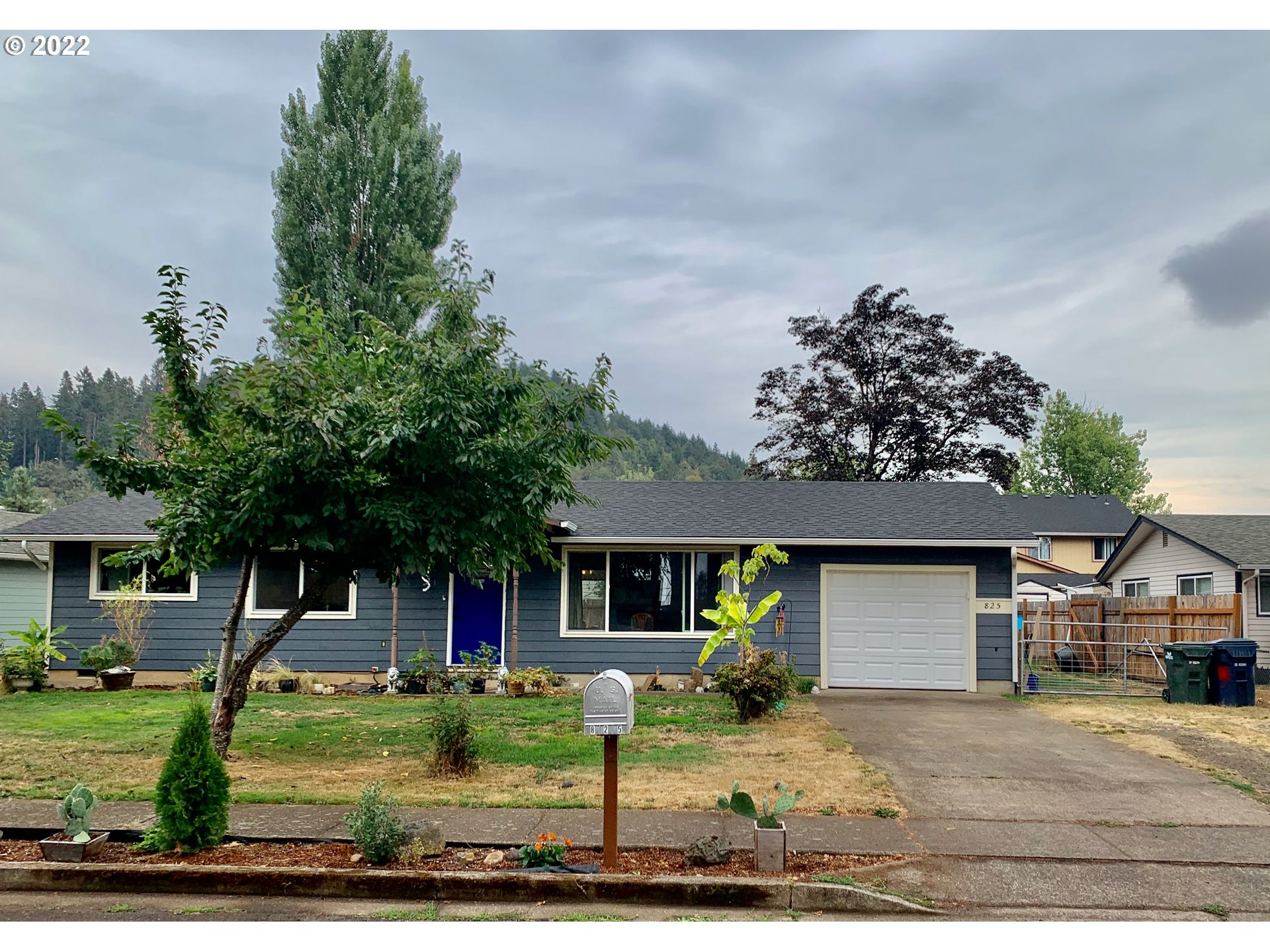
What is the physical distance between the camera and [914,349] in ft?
104

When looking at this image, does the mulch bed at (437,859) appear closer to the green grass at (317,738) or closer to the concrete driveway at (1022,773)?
the green grass at (317,738)

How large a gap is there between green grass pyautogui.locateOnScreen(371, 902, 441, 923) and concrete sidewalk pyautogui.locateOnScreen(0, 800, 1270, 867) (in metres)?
0.98

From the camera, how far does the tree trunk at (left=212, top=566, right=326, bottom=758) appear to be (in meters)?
8.21

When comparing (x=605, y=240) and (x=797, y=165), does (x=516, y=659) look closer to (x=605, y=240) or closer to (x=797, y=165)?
(x=797, y=165)

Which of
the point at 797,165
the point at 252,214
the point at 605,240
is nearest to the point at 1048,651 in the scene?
the point at 797,165

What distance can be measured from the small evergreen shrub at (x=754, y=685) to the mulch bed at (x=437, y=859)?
5.35m

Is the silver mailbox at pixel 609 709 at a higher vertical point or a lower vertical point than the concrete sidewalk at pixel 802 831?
higher

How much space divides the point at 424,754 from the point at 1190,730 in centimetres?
930

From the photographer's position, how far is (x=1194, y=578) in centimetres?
2031

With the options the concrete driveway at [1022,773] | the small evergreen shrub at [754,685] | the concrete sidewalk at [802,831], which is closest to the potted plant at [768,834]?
the concrete sidewalk at [802,831]

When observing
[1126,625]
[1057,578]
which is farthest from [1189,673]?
[1057,578]

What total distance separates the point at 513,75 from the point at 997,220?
10549mm

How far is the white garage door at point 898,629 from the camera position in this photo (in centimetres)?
1495

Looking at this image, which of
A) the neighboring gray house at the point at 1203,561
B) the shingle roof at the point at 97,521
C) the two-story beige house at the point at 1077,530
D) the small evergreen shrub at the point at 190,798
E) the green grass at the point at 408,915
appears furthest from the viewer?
the two-story beige house at the point at 1077,530
